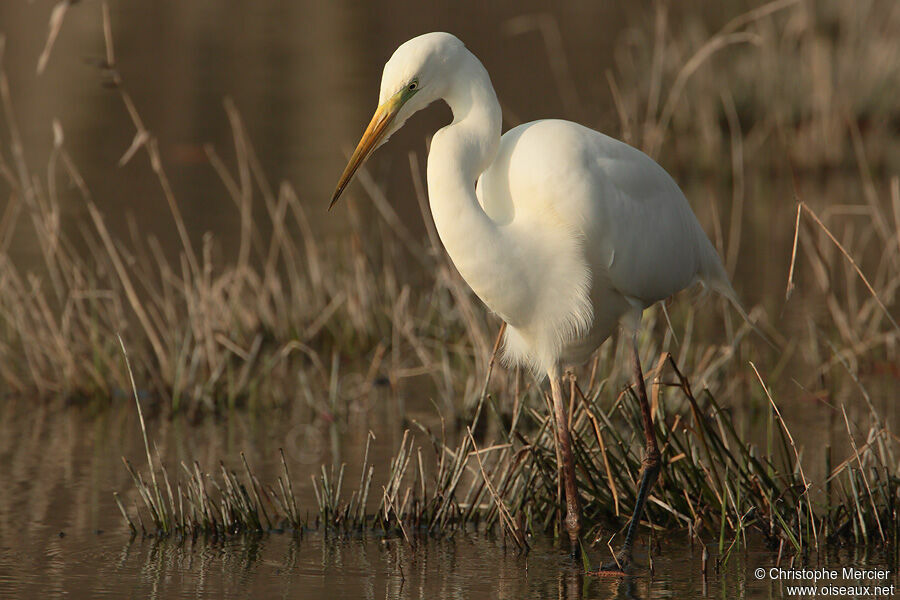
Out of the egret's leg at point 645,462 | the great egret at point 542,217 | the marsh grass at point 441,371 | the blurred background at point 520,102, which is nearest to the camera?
the great egret at point 542,217

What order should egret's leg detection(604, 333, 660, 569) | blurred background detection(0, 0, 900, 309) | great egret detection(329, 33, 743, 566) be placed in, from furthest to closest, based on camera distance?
blurred background detection(0, 0, 900, 309)
egret's leg detection(604, 333, 660, 569)
great egret detection(329, 33, 743, 566)

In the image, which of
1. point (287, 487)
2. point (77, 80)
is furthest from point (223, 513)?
point (77, 80)

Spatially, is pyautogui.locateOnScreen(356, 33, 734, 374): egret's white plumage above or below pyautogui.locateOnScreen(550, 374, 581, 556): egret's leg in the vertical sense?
above

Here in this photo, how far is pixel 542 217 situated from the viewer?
3904 mm

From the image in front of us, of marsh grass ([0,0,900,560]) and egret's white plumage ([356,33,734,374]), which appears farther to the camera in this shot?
marsh grass ([0,0,900,560])

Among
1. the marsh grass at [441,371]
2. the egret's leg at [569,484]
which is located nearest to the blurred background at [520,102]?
the marsh grass at [441,371]

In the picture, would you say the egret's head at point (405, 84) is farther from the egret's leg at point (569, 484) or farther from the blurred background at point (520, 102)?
the blurred background at point (520, 102)

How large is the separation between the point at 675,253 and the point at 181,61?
43.2 feet

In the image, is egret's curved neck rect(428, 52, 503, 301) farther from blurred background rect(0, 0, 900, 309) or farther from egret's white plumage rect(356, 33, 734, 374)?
blurred background rect(0, 0, 900, 309)

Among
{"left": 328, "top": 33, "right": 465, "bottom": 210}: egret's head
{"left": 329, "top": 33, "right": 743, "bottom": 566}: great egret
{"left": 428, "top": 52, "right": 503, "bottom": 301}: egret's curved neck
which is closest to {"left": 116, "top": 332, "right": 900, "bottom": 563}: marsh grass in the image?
{"left": 329, "top": 33, "right": 743, "bottom": 566}: great egret

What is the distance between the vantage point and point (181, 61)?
54.3 feet

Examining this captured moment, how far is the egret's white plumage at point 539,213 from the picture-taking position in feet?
12.4

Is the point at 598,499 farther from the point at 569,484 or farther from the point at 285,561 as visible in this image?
the point at 285,561

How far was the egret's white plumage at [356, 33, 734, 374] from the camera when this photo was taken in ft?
12.4
